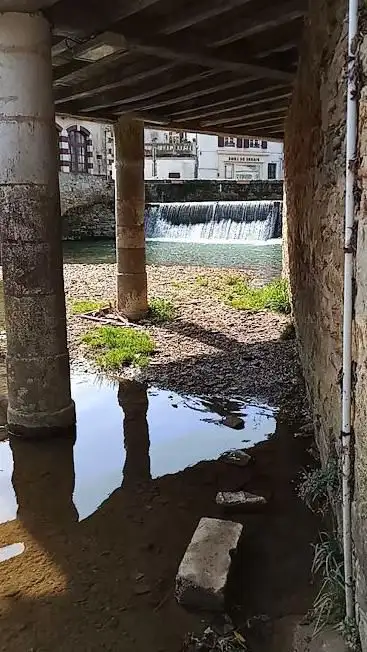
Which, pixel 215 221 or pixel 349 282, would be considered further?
pixel 215 221

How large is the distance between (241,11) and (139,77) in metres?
1.80

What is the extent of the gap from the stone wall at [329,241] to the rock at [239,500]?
525mm

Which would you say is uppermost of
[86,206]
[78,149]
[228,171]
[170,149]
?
[170,149]

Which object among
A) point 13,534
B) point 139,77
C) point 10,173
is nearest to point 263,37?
point 139,77

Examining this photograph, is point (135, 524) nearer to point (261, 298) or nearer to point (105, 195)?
point (261, 298)

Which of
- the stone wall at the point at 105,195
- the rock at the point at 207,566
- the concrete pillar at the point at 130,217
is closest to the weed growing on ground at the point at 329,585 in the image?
→ the rock at the point at 207,566

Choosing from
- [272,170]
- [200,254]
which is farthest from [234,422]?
[272,170]

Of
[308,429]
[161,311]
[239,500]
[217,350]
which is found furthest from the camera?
[161,311]

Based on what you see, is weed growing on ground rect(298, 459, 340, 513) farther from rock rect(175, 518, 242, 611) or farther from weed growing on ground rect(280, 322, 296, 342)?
weed growing on ground rect(280, 322, 296, 342)

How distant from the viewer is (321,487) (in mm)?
3324

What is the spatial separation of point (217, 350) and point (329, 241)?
3914 millimetres

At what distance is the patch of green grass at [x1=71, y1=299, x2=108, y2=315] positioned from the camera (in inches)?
363

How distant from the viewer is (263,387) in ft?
19.2

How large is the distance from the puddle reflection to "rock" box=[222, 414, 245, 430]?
0.16ft
